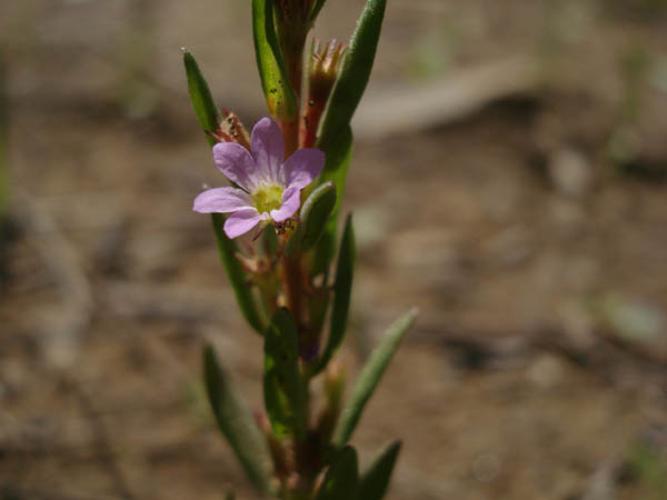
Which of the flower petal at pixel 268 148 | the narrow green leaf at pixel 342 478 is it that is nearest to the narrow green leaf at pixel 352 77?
the flower petal at pixel 268 148

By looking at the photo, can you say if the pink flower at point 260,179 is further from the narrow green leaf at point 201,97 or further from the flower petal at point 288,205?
the narrow green leaf at point 201,97

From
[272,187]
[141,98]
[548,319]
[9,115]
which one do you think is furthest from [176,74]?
[272,187]

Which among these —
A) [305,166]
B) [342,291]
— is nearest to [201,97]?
[305,166]

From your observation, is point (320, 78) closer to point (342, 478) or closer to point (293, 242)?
point (293, 242)

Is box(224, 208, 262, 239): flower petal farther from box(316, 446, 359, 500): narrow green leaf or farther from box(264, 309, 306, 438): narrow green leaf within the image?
box(316, 446, 359, 500): narrow green leaf

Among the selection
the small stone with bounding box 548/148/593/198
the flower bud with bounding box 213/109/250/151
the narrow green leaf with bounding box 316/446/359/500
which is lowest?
the small stone with bounding box 548/148/593/198

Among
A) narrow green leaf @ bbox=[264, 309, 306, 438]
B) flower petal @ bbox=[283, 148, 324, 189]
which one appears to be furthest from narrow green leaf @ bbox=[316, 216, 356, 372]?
flower petal @ bbox=[283, 148, 324, 189]

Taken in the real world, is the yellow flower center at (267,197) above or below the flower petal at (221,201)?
below

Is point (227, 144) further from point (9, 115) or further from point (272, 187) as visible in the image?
point (9, 115)
